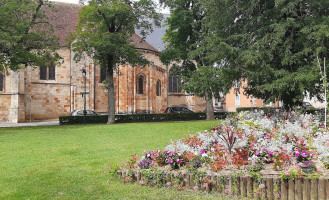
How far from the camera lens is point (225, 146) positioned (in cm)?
617

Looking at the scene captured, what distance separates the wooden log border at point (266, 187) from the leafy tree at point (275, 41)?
314 inches

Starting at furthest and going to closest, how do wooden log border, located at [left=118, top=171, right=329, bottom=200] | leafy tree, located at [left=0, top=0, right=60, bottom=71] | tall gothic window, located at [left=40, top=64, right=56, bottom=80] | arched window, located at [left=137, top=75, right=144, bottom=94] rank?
arched window, located at [left=137, top=75, right=144, bottom=94] → tall gothic window, located at [left=40, top=64, right=56, bottom=80] → leafy tree, located at [left=0, top=0, right=60, bottom=71] → wooden log border, located at [left=118, top=171, right=329, bottom=200]

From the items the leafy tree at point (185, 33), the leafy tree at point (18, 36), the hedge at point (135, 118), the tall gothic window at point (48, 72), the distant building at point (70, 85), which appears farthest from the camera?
the tall gothic window at point (48, 72)

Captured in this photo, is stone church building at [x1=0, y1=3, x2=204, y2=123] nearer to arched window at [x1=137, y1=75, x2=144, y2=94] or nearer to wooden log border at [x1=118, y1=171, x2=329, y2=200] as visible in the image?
arched window at [x1=137, y1=75, x2=144, y2=94]

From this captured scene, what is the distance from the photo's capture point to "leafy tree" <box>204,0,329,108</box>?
39.2ft

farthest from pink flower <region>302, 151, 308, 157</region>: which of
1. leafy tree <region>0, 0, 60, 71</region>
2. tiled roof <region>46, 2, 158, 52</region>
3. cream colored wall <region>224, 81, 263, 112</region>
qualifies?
cream colored wall <region>224, 81, 263, 112</region>

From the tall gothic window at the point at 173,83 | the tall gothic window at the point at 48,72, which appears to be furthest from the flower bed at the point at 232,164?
the tall gothic window at the point at 173,83

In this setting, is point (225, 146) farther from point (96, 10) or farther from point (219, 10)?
point (96, 10)

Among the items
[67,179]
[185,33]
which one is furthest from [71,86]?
[67,179]

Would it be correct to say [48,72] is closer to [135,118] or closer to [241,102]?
[135,118]

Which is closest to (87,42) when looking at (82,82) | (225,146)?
(82,82)

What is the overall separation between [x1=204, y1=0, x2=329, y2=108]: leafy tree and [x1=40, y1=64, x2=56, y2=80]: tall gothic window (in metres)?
20.9

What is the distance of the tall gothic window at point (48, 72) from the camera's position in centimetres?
3013

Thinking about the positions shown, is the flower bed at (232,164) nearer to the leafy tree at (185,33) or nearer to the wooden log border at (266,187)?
the wooden log border at (266,187)
